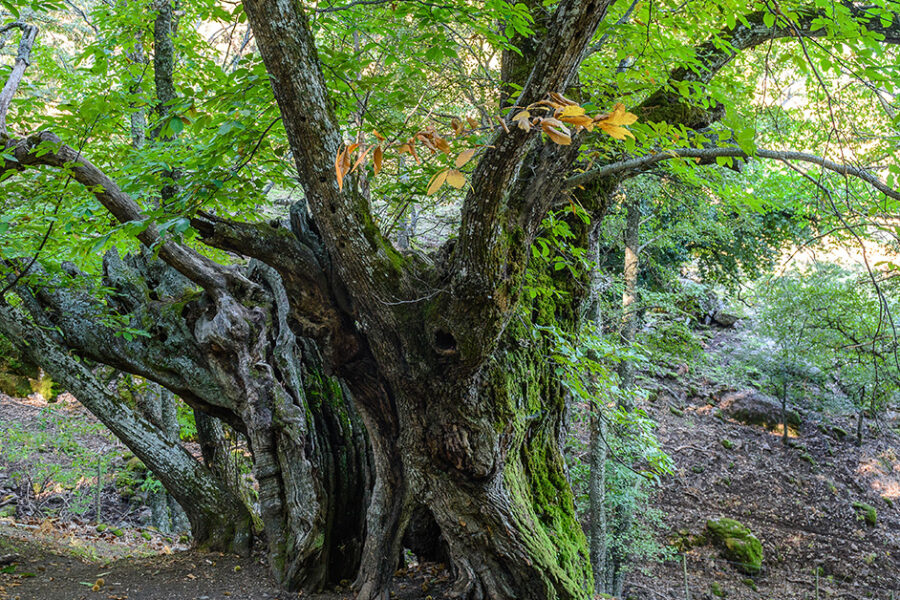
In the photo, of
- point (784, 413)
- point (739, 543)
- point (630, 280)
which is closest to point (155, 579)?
point (630, 280)

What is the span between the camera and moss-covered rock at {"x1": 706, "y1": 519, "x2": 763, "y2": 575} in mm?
9883

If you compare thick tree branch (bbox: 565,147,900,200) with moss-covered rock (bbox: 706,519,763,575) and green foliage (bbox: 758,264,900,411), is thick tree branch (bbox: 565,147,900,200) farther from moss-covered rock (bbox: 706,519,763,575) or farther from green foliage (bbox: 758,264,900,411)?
moss-covered rock (bbox: 706,519,763,575)

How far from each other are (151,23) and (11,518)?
23.8ft

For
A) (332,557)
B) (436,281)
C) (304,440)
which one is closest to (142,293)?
(304,440)

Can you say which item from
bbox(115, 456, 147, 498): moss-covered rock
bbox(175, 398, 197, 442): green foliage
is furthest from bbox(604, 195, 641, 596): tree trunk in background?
bbox(115, 456, 147, 498): moss-covered rock

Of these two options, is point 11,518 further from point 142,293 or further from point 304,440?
point 304,440

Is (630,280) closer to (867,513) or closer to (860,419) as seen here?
(867,513)

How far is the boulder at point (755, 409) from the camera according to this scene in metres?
14.2

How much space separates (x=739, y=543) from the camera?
1010 centimetres

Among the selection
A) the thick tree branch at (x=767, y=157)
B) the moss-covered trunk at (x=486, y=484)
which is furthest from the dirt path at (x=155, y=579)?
the thick tree branch at (x=767, y=157)

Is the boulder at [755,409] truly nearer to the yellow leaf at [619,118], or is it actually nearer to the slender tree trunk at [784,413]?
the slender tree trunk at [784,413]

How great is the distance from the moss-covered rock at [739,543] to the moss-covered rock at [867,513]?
2.62 meters

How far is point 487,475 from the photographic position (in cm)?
338

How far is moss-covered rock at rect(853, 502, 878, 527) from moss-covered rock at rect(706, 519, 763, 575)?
2.62 metres
